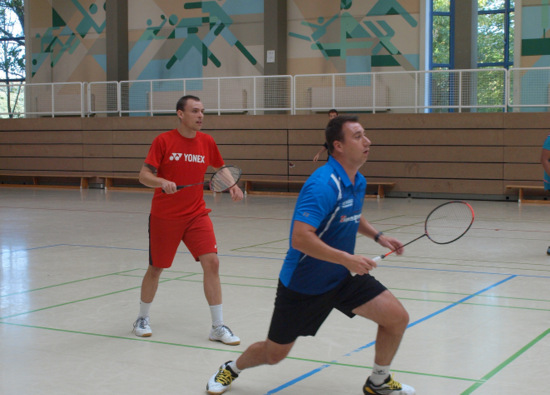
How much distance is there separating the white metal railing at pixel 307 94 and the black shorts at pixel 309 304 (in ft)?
50.4

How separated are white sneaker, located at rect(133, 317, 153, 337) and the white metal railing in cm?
1449

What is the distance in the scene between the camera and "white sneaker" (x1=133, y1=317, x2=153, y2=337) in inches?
221

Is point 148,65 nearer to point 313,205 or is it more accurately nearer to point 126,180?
point 126,180

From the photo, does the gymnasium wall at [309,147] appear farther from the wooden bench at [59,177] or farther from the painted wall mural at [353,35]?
the painted wall mural at [353,35]

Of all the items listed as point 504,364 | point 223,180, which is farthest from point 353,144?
point 223,180

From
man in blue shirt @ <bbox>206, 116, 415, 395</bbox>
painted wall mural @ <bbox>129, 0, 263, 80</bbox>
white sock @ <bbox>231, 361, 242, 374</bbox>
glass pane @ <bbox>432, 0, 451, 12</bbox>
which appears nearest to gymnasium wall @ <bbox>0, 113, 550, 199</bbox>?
painted wall mural @ <bbox>129, 0, 263, 80</bbox>

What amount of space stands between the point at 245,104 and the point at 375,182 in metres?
4.78

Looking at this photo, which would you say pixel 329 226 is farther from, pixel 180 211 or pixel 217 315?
pixel 180 211

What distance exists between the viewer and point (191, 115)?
571cm

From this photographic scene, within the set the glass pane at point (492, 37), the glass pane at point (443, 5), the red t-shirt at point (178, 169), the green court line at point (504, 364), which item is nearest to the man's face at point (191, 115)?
the red t-shirt at point (178, 169)

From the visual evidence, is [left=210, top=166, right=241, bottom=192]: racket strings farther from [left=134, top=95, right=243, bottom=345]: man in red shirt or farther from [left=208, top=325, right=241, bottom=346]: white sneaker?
[left=208, top=325, right=241, bottom=346]: white sneaker

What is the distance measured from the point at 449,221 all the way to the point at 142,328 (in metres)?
2.54

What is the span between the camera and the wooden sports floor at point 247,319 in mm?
4527

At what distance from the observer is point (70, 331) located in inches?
227
